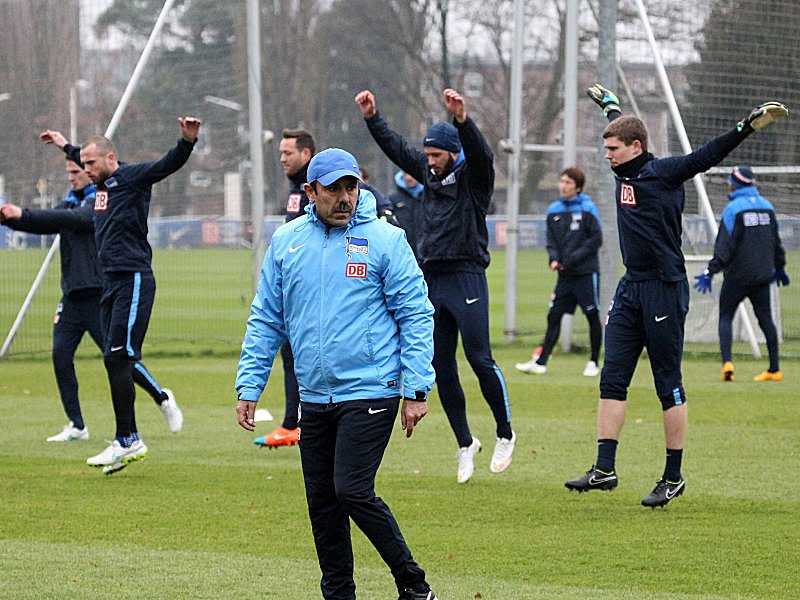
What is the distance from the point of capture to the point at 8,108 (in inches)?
680

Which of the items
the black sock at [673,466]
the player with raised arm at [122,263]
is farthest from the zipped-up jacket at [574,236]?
the black sock at [673,466]

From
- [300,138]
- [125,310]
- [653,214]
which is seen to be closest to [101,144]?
[125,310]

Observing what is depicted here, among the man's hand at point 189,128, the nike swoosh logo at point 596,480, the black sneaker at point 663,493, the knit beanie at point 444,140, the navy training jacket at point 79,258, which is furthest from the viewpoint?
the navy training jacket at point 79,258

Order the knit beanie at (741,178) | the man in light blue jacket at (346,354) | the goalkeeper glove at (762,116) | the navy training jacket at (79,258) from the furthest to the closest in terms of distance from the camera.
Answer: the knit beanie at (741,178) < the navy training jacket at (79,258) < the goalkeeper glove at (762,116) < the man in light blue jacket at (346,354)

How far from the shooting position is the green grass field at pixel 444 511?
5.96 metres

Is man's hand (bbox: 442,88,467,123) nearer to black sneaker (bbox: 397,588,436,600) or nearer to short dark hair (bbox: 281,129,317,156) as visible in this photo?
short dark hair (bbox: 281,129,317,156)

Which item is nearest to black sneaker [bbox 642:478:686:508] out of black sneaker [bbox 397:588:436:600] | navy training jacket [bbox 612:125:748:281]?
navy training jacket [bbox 612:125:748:281]

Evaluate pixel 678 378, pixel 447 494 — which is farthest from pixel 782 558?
pixel 447 494

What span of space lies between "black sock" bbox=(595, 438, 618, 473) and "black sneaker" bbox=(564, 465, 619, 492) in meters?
0.04

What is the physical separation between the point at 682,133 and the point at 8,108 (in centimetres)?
882

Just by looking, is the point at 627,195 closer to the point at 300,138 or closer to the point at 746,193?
the point at 300,138

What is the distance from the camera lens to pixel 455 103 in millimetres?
7250

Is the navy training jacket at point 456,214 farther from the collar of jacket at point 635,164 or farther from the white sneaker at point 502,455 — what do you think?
the white sneaker at point 502,455

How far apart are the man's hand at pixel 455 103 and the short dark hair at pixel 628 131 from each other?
2.79ft
